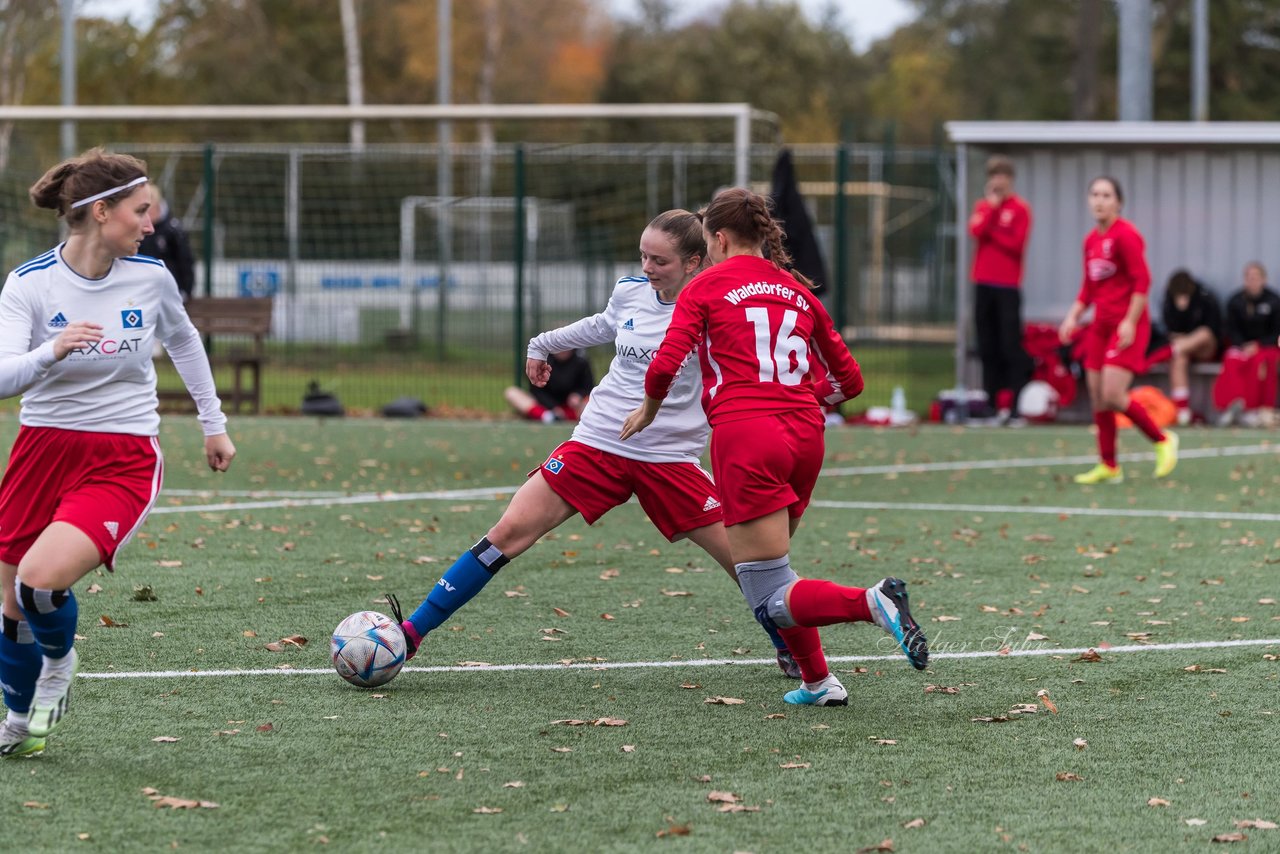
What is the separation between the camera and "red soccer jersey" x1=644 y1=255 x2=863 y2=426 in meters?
5.32

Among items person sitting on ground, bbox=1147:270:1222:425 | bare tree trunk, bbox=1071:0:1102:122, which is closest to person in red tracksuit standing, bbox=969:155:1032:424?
person sitting on ground, bbox=1147:270:1222:425

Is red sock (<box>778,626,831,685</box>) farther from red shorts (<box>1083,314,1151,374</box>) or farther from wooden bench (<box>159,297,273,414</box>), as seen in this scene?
wooden bench (<box>159,297,273,414</box>)

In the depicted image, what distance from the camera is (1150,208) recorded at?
18266mm

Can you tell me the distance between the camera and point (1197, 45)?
34.2 m

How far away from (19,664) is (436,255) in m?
18.7

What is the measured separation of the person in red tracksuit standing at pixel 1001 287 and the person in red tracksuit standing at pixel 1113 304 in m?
4.97

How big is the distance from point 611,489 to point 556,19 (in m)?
50.5

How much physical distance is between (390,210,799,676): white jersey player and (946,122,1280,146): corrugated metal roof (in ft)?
40.8

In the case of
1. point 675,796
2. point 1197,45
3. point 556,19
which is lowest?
point 675,796

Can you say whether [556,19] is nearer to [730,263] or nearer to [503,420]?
[503,420]

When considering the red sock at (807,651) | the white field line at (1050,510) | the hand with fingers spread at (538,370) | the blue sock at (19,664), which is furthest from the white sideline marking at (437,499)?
the blue sock at (19,664)

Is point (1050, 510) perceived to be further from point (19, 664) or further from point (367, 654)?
point (19, 664)

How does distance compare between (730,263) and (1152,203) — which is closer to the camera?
(730,263)

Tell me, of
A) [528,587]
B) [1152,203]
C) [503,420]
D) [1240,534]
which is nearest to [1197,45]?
[1152,203]
